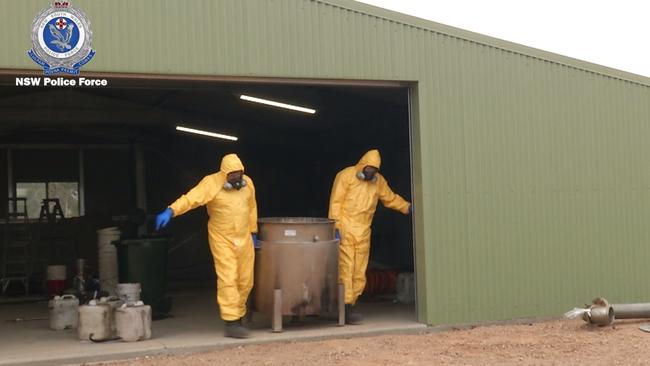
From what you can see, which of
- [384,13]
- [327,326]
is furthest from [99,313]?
[384,13]

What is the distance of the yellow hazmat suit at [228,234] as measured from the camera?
7098 mm

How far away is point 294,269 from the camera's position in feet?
24.2

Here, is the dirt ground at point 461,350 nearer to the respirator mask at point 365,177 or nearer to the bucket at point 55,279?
the respirator mask at point 365,177

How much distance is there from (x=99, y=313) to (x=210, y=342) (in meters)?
1.21

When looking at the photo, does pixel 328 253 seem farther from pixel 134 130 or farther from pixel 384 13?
pixel 134 130

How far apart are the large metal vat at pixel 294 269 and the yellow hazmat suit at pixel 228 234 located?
225 mm

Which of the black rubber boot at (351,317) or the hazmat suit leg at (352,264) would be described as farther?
the hazmat suit leg at (352,264)

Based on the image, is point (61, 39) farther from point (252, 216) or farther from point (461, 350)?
point (461, 350)

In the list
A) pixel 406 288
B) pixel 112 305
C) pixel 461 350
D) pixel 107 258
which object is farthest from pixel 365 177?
pixel 107 258

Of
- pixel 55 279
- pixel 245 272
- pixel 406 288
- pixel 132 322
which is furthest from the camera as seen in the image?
pixel 55 279

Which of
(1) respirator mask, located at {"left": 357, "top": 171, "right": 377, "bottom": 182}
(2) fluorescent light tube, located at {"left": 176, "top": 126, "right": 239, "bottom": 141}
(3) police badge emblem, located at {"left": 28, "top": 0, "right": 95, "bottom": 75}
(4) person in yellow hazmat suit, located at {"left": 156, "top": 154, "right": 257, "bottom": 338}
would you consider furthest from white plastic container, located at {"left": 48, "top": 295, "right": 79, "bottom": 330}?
(2) fluorescent light tube, located at {"left": 176, "top": 126, "right": 239, "bottom": 141}

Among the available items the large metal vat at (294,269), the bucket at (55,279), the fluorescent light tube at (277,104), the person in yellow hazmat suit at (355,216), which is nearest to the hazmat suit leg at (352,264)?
the person in yellow hazmat suit at (355,216)

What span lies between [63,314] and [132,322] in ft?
4.82

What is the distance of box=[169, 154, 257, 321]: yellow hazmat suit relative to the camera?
7098mm
